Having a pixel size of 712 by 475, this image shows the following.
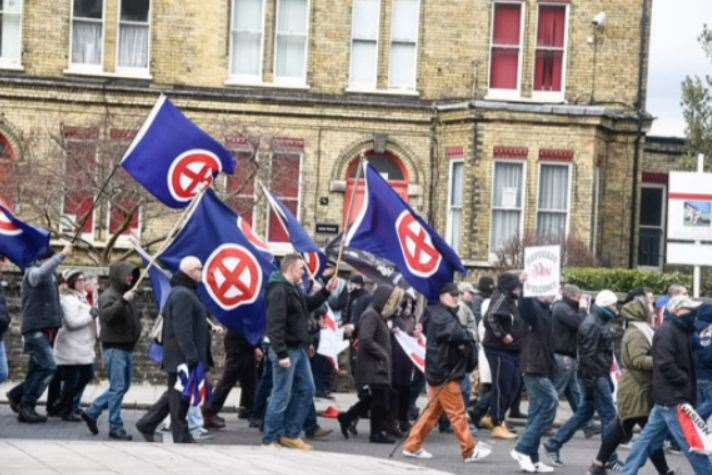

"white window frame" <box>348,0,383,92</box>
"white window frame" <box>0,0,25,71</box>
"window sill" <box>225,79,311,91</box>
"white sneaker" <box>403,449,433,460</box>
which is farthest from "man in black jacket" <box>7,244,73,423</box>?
"white window frame" <box>348,0,383,92</box>

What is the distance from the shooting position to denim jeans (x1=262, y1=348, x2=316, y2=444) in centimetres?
1919

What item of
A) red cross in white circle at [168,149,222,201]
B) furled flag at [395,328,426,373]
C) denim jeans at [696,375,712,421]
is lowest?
→ denim jeans at [696,375,712,421]

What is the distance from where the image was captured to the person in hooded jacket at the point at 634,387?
17844mm

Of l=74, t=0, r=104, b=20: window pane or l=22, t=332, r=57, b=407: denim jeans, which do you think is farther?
l=74, t=0, r=104, b=20: window pane

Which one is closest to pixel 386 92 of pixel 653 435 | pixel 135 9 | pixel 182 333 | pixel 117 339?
pixel 135 9

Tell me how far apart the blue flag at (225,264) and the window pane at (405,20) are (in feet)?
74.8

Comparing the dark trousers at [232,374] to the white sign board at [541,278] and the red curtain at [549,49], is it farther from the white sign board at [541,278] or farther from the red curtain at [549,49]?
the red curtain at [549,49]

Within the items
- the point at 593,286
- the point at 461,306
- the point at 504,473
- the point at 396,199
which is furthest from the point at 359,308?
the point at 593,286

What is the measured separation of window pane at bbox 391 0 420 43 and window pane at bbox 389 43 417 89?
0.18 metres

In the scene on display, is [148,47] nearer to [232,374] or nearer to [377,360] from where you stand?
[232,374]

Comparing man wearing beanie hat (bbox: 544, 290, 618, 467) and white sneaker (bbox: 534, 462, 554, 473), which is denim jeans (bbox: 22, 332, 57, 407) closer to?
man wearing beanie hat (bbox: 544, 290, 618, 467)

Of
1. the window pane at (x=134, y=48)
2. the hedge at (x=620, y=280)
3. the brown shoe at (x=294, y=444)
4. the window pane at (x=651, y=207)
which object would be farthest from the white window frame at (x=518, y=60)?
the brown shoe at (x=294, y=444)

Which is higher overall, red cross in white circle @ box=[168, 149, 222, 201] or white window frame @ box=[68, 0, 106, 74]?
white window frame @ box=[68, 0, 106, 74]

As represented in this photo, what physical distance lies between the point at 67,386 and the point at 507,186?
21420mm
